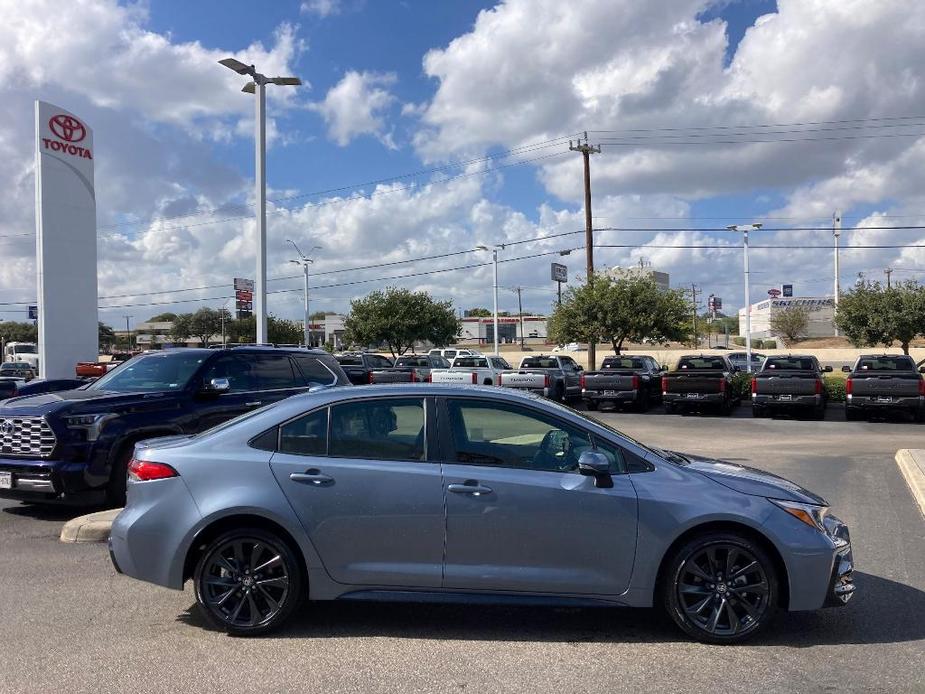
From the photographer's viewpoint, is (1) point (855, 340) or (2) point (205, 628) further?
(1) point (855, 340)

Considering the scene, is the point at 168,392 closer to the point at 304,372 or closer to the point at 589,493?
the point at 304,372

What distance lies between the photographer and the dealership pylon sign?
22719 millimetres

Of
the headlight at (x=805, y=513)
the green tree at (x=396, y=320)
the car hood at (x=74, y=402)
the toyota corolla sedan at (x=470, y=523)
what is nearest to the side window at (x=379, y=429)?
the toyota corolla sedan at (x=470, y=523)

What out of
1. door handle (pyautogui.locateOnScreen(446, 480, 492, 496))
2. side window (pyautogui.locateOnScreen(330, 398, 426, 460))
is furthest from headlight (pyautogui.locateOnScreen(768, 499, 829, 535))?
side window (pyautogui.locateOnScreen(330, 398, 426, 460))

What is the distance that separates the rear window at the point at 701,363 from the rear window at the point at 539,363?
179 inches

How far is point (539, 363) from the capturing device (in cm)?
2728

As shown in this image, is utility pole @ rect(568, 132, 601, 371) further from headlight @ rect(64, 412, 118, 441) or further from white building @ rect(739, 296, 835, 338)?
white building @ rect(739, 296, 835, 338)

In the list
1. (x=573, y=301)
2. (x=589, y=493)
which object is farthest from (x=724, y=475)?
(x=573, y=301)

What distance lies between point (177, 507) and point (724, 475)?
3412 millimetres

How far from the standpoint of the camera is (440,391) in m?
5.20

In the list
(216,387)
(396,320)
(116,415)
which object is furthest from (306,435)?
(396,320)

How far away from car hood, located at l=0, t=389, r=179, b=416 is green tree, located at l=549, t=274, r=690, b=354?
2543cm

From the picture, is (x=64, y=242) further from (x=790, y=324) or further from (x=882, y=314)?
(x=790, y=324)

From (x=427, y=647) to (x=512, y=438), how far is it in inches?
53.2
